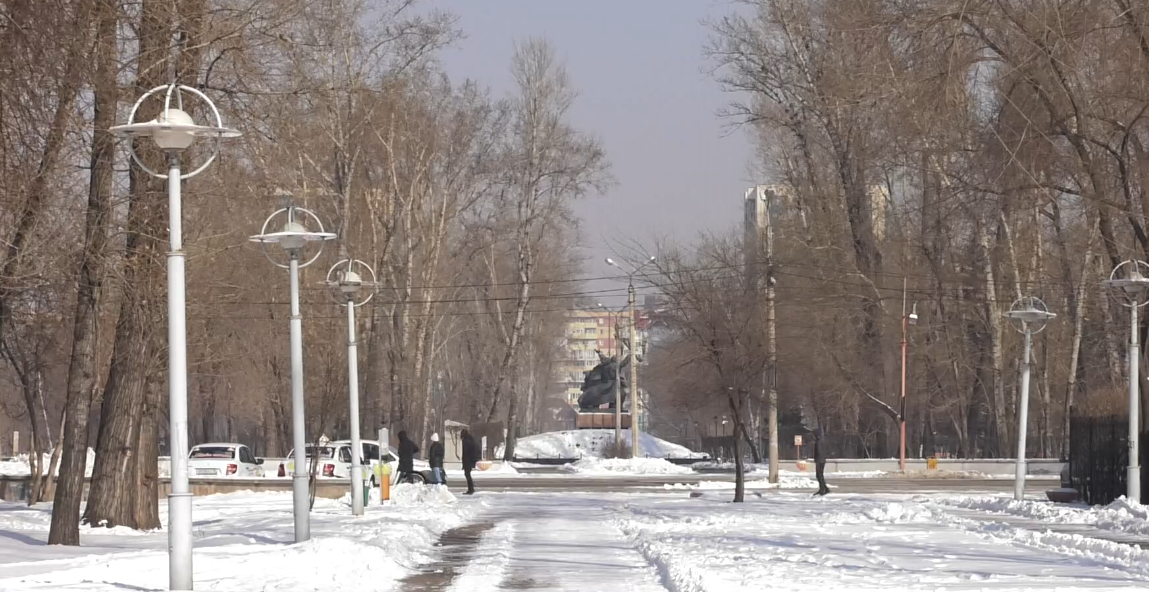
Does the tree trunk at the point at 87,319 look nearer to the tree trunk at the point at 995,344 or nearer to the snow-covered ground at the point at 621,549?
the snow-covered ground at the point at 621,549

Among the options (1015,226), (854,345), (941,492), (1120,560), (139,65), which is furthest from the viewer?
(854,345)

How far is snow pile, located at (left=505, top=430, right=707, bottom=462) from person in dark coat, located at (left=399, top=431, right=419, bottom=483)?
32.9m

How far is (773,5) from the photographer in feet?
158

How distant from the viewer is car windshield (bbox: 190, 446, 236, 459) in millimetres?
45000

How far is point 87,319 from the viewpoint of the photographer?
2181 centimetres

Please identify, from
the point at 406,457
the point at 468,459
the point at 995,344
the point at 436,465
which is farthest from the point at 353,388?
the point at 995,344

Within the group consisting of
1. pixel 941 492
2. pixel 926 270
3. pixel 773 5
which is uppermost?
pixel 773 5

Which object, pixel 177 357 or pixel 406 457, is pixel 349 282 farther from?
pixel 177 357

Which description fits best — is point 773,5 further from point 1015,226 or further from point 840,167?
point 1015,226

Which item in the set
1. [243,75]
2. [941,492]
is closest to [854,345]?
[941,492]

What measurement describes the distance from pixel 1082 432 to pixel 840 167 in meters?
18.8

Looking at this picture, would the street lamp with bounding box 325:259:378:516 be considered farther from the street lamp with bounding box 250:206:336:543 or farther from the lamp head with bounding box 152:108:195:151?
the lamp head with bounding box 152:108:195:151

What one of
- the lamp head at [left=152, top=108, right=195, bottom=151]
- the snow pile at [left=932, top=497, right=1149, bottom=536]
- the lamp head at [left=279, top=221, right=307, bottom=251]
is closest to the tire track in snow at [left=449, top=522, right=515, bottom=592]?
the lamp head at [left=279, top=221, right=307, bottom=251]

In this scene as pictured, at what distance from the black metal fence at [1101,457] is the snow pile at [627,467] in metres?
20.9
